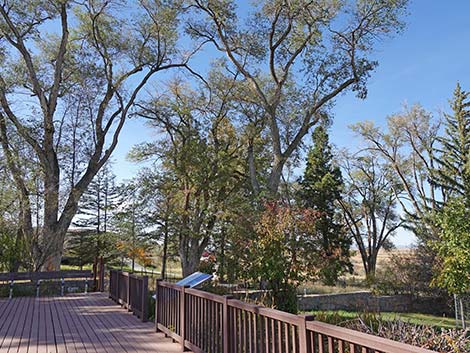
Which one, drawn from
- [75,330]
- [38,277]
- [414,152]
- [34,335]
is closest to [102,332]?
[75,330]

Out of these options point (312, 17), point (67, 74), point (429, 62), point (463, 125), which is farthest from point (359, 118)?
point (67, 74)

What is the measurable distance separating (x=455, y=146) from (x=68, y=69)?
18.9 meters

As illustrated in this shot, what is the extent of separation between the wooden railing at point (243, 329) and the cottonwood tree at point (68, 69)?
9.88m

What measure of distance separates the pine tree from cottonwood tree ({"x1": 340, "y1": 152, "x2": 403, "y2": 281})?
4.84 metres

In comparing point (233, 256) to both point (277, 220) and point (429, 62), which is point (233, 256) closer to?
point (277, 220)

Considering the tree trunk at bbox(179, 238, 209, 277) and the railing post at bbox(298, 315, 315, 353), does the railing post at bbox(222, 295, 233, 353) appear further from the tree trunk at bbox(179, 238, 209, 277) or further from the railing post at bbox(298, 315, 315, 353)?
the tree trunk at bbox(179, 238, 209, 277)

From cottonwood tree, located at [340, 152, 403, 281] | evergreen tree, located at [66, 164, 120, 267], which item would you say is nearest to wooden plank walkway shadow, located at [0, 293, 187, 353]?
evergreen tree, located at [66, 164, 120, 267]

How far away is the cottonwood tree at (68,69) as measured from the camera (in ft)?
45.7

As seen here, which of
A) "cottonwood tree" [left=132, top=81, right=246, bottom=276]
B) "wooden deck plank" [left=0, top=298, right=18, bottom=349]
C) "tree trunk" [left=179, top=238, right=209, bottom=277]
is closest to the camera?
"wooden deck plank" [left=0, top=298, right=18, bottom=349]

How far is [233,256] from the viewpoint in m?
9.70

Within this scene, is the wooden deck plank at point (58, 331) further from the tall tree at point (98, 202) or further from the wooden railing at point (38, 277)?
the tall tree at point (98, 202)

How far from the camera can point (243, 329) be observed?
11.0 ft

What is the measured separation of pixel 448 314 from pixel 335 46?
11856 millimetres

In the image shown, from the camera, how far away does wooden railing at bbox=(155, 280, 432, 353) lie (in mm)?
2150
